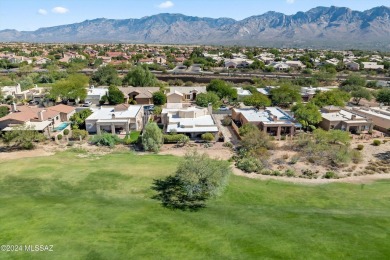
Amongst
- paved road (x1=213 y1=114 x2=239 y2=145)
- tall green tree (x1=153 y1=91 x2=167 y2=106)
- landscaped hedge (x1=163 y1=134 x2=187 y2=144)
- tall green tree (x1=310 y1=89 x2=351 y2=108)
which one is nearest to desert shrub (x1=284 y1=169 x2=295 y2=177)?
paved road (x1=213 y1=114 x2=239 y2=145)

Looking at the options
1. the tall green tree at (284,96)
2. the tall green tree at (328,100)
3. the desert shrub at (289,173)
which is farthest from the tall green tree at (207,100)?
the desert shrub at (289,173)

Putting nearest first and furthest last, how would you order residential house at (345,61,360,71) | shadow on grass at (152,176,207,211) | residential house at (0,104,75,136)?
1. shadow on grass at (152,176,207,211)
2. residential house at (0,104,75,136)
3. residential house at (345,61,360,71)

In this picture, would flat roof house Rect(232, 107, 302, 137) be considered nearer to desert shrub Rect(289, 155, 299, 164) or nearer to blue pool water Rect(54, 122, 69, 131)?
desert shrub Rect(289, 155, 299, 164)

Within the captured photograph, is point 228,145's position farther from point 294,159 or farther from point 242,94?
point 242,94

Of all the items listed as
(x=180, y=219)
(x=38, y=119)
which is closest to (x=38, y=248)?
(x=180, y=219)

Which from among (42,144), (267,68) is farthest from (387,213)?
(267,68)

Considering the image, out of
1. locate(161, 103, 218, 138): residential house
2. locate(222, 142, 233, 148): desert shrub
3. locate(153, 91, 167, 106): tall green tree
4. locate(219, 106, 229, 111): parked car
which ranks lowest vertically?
locate(222, 142, 233, 148): desert shrub

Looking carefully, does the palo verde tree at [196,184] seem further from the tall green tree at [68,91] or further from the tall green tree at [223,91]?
the tall green tree at [68,91]
